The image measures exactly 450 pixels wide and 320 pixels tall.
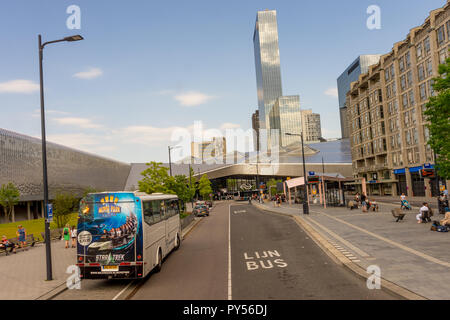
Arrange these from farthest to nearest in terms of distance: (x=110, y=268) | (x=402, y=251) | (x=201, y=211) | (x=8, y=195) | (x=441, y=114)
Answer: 1. (x=8, y=195)
2. (x=201, y=211)
3. (x=441, y=114)
4. (x=402, y=251)
5. (x=110, y=268)

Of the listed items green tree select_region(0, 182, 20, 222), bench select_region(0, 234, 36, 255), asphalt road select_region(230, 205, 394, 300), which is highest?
green tree select_region(0, 182, 20, 222)

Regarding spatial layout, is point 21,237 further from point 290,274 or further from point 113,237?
point 290,274

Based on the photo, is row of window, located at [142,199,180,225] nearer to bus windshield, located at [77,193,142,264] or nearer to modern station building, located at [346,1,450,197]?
bus windshield, located at [77,193,142,264]

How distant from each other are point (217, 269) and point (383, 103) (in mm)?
67887

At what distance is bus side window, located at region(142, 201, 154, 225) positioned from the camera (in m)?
13.1

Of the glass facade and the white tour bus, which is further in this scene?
the glass facade

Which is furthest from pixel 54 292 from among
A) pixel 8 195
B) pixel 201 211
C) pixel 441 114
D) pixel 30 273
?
pixel 8 195

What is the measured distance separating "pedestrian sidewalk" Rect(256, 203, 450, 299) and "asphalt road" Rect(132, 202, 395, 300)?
1.03 metres

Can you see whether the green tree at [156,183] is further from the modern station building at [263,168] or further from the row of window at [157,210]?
the modern station building at [263,168]

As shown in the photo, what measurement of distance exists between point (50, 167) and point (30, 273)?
210 feet

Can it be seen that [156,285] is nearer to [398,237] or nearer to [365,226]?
[398,237]

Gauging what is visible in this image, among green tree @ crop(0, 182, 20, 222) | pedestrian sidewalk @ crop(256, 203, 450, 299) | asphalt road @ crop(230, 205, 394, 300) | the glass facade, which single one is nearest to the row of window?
asphalt road @ crop(230, 205, 394, 300)

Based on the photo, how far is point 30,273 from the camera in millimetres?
15125
